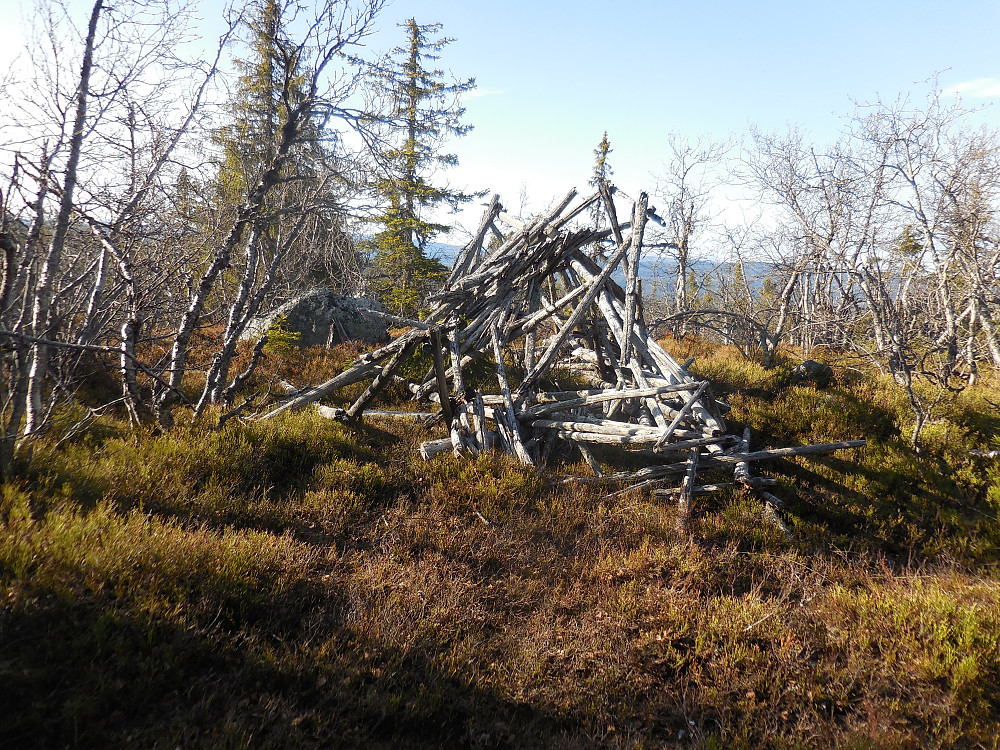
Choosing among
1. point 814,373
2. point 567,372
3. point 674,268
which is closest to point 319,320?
point 567,372

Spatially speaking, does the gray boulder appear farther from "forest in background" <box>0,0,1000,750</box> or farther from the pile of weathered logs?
the pile of weathered logs

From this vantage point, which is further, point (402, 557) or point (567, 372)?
point (567, 372)

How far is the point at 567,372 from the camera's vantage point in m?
10.8

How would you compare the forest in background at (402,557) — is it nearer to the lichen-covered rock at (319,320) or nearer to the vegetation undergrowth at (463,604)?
the vegetation undergrowth at (463,604)

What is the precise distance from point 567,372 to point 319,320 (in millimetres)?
7502

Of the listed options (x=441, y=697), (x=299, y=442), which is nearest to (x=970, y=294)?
(x=441, y=697)

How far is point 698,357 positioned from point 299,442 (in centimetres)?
1004

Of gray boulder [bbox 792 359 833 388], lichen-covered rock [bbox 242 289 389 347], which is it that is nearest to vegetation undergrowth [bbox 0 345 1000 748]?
gray boulder [bbox 792 359 833 388]

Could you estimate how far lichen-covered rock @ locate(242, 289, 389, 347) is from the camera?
13.1 m

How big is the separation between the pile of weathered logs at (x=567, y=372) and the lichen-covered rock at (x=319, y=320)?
4277 millimetres

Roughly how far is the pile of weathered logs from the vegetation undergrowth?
72cm

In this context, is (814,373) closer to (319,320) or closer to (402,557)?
(402,557)

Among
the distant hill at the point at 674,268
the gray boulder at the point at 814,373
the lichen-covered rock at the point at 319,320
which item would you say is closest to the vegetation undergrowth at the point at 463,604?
the gray boulder at the point at 814,373

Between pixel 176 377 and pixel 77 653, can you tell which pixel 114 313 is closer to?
pixel 176 377
